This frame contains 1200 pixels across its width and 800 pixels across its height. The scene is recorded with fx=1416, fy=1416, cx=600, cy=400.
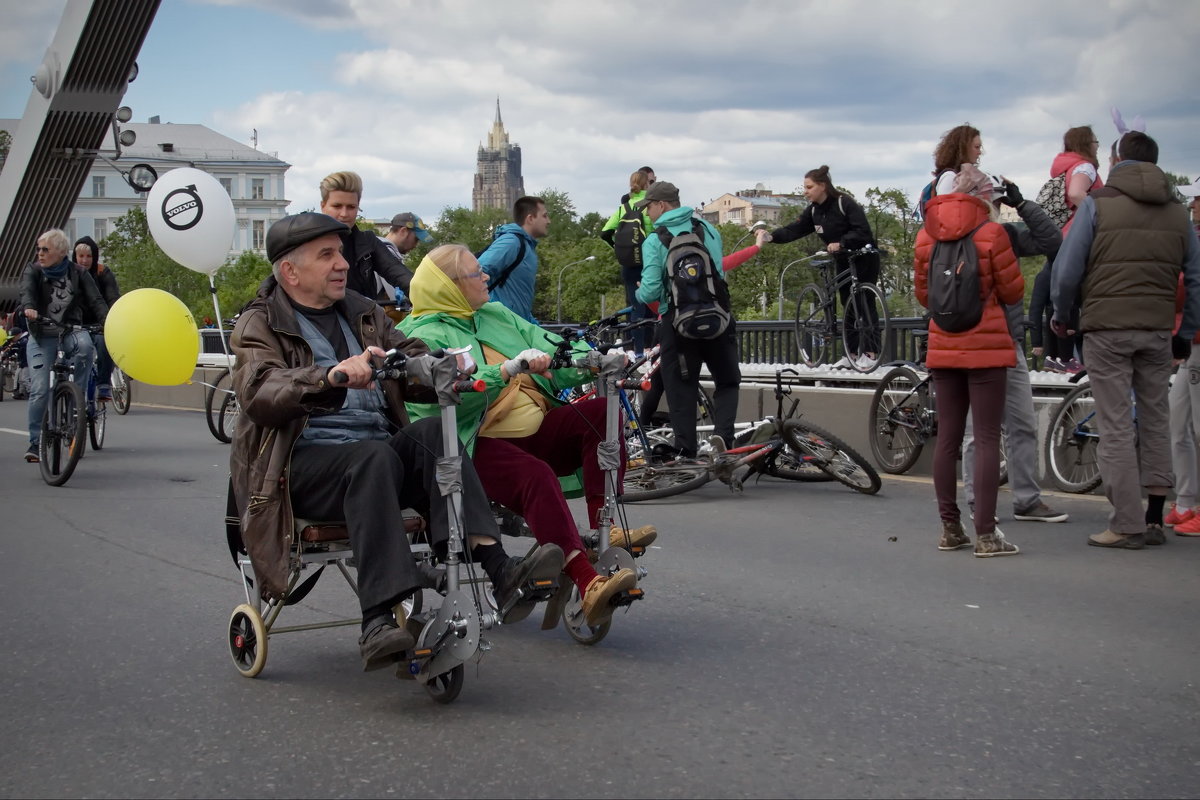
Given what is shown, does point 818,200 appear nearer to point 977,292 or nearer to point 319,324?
point 977,292

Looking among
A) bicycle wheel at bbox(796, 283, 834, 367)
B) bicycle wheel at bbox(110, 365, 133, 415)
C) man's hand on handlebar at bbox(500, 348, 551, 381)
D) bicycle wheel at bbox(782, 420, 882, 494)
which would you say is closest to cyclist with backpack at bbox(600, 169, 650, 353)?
bicycle wheel at bbox(796, 283, 834, 367)

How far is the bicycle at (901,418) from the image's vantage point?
10242 mm

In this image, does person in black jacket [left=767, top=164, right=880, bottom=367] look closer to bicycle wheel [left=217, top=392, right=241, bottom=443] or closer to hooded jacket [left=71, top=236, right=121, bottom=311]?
bicycle wheel [left=217, top=392, right=241, bottom=443]

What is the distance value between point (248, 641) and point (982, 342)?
4.02 m

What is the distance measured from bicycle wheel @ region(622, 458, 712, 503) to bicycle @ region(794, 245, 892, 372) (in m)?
3.45

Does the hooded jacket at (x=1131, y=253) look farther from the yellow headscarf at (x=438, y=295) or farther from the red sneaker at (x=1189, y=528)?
the yellow headscarf at (x=438, y=295)

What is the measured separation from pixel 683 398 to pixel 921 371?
182 cm

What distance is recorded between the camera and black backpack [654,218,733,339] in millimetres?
9750

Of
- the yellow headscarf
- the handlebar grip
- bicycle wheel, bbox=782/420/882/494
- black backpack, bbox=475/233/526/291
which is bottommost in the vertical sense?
bicycle wheel, bbox=782/420/882/494

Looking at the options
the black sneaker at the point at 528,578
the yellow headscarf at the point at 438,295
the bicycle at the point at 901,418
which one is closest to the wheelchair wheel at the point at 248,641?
the black sneaker at the point at 528,578

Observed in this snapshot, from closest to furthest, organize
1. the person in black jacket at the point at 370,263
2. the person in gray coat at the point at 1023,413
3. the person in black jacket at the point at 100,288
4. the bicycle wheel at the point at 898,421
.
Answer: the person in gray coat at the point at 1023,413
the person in black jacket at the point at 370,263
the bicycle wheel at the point at 898,421
the person in black jacket at the point at 100,288

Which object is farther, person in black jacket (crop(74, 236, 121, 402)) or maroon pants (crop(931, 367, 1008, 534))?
person in black jacket (crop(74, 236, 121, 402))

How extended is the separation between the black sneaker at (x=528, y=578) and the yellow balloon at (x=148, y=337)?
5999mm

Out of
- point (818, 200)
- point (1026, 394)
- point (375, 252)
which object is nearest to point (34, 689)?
point (375, 252)
